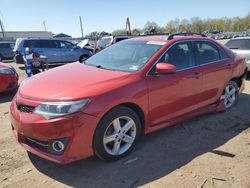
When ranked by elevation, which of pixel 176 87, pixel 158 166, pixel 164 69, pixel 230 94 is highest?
pixel 164 69

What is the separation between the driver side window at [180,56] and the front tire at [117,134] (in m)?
1.11

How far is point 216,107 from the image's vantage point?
544 centimetres

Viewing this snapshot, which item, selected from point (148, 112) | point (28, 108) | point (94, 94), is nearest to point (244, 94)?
point (148, 112)

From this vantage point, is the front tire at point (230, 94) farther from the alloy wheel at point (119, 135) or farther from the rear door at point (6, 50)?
the rear door at point (6, 50)

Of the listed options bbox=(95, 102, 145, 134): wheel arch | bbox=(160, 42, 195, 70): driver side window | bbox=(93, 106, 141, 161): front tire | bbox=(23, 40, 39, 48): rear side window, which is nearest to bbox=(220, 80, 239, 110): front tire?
bbox=(160, 42, 195, 70): driver side window

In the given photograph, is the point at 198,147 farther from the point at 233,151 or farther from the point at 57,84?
the point at 57,84

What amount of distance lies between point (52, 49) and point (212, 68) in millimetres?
12235

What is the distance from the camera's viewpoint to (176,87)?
429cm

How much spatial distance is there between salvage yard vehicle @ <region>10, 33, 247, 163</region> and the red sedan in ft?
11.3

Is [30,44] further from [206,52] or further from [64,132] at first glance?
[64,132]

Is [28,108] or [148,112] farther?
[148,112]

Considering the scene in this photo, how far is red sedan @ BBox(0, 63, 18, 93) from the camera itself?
286 inches

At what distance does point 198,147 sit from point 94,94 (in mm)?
1854

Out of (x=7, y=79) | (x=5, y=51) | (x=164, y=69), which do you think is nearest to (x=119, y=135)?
(x=164, y=69)
